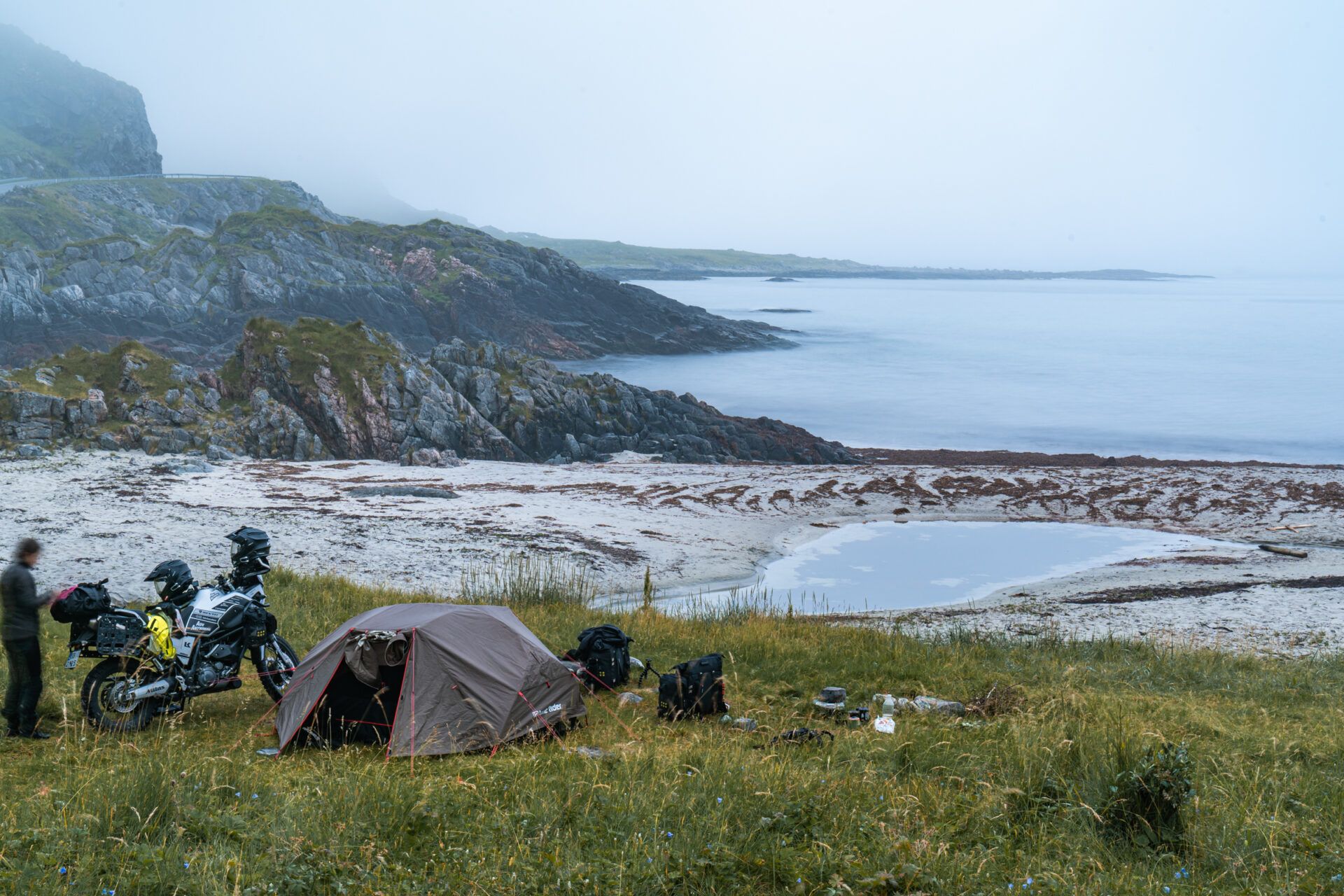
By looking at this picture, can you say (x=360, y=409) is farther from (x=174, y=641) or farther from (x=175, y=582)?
(x=174, y=641)

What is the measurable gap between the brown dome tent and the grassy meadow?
0.36 m

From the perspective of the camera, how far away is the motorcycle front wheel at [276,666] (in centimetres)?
941

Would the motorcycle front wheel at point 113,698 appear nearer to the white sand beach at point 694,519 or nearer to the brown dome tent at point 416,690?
the brown dome tent at point 416,690

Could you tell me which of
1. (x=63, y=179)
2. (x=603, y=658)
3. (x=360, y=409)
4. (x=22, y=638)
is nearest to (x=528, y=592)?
(x=603, y=658)

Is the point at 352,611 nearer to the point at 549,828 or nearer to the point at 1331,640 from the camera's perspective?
the point at 549,828

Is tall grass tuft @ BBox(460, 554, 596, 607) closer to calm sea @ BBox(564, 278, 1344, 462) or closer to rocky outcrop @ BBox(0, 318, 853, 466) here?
rocky outcrop @ BBox(0, 318, 853, 466)

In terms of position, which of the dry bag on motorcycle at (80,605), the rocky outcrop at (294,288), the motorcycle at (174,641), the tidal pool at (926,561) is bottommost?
the tidal pool at (926,561)

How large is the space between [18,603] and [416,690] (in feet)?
11.5

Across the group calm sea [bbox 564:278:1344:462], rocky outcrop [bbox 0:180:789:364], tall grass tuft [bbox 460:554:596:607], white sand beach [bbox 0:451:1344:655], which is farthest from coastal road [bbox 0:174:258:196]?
tall grass tuft [bbox 460:554:596:607]

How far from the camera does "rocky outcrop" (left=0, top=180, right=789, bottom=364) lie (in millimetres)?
75969

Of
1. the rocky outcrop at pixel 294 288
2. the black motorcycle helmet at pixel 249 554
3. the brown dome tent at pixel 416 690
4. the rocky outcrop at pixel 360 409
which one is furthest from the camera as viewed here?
the rocky outcrop at pixel 294 288

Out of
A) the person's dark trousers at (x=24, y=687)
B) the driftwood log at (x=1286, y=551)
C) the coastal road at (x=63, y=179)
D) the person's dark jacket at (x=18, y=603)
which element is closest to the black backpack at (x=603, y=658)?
the person's dark trousers at (x=24, y=687)

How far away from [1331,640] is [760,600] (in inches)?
445

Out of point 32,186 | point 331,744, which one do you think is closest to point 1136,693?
point 331,744
